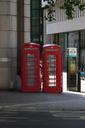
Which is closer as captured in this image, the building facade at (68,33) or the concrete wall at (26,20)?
the concrete wall at (26,20)

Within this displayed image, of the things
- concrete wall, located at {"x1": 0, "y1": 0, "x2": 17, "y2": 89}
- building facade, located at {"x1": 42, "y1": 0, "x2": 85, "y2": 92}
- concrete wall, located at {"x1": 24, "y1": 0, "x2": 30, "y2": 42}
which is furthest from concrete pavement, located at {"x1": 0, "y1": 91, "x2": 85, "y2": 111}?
building facade, located at {"x1": 42, "y1": 0, "x2": 85, "y2": 92}

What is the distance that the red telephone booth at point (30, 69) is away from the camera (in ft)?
73.5

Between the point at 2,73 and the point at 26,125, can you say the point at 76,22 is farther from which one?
the point at 26,125

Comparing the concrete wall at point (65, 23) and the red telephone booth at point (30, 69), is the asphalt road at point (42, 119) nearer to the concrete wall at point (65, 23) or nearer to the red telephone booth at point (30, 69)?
the red telephone booth at point (30, 69)

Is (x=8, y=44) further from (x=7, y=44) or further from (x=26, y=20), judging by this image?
(x=26, y=20)

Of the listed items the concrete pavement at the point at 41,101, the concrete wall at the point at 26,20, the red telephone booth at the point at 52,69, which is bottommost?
the concrete pavement at the point at 41,101

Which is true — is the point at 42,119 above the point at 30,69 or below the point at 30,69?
below

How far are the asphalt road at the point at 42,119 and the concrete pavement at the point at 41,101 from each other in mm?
677

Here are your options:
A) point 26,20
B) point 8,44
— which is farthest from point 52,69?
point 26,20

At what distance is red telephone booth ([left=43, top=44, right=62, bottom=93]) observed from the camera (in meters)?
22.5

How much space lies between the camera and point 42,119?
14344mm

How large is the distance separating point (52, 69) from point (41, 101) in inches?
155

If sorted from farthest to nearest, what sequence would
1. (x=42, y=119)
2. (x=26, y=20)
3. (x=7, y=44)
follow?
(x=26, y=20), (x=7, y=44), (x=42, y=119)

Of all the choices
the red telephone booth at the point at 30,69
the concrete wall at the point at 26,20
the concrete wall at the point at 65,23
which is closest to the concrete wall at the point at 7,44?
the red telephone booth at the point at 30,69
